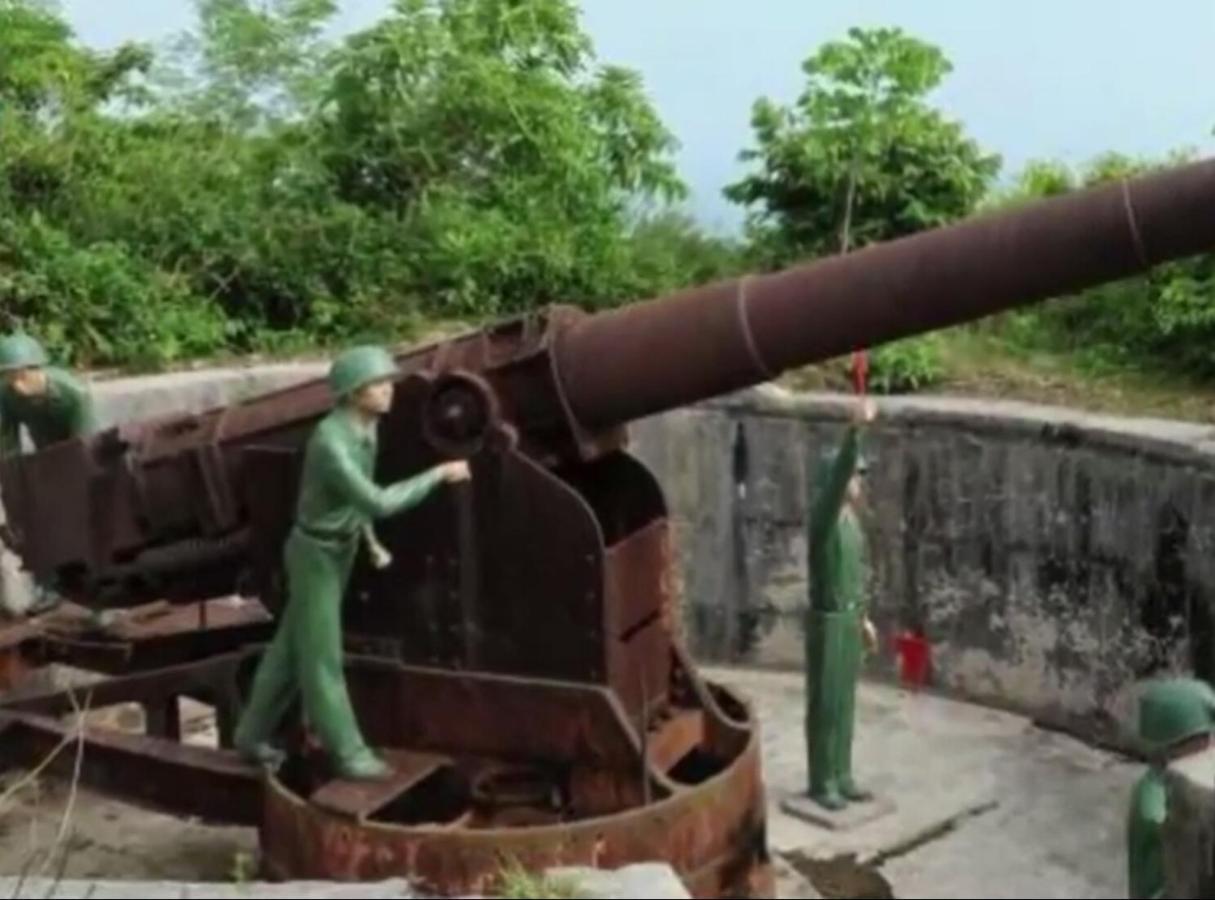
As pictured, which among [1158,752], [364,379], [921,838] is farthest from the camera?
[921,838]

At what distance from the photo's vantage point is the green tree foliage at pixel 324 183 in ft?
34.2

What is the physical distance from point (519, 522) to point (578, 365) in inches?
16.2

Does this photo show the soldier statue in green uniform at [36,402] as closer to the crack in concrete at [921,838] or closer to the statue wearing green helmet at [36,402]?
the statue wearing green helmet at [36,402]

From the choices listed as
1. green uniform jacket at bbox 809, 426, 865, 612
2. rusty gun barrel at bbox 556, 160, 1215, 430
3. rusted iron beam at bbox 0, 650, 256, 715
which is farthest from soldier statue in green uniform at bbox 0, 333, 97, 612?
green uniform jacket at bbox 809, 426, 865, 612

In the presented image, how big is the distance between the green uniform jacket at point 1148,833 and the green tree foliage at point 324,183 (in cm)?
582

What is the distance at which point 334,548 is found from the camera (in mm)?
5969

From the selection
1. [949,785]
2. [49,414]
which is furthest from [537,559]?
[949,785]

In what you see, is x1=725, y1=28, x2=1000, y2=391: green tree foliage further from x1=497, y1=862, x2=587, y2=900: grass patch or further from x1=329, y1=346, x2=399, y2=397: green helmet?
x1=497, y1=862, x2=587, y2=900: grass patch

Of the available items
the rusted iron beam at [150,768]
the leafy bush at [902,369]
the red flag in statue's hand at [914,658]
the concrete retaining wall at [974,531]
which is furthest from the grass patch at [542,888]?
the leafy bush at [902,369]

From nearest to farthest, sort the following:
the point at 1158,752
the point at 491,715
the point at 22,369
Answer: the point at 1158,752 < the point at 491,715 < the point at 22,369

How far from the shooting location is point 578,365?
20.1 feet

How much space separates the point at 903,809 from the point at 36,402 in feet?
9.18

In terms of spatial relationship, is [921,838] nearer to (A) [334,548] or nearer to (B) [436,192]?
(A) [334,548]

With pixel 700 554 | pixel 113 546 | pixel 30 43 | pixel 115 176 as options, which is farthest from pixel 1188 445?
pixel 30 43
